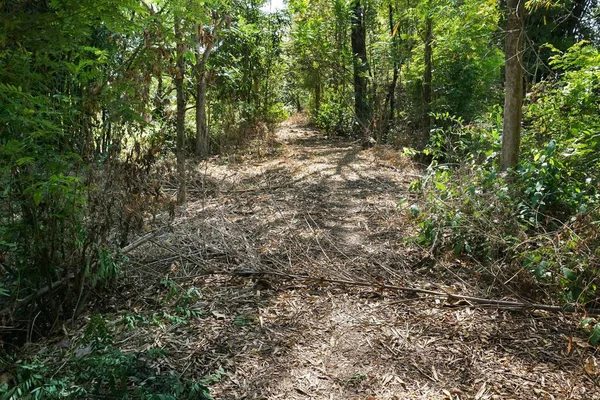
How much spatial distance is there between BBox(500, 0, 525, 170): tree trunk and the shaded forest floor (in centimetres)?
126

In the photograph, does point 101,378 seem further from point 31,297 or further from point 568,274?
point 568,274

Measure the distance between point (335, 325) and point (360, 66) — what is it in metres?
10.1

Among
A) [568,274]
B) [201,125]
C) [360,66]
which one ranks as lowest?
[568,274]

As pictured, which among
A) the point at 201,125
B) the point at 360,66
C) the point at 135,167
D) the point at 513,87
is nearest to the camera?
the point at 135,167

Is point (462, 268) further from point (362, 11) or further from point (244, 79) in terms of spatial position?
point (362, 11)

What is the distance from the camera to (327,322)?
290cm

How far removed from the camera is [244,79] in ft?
37.1

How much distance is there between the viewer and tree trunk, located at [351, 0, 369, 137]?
11.8m

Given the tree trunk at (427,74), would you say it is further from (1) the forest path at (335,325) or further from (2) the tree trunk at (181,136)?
(2) the tree trunk at (181,136)

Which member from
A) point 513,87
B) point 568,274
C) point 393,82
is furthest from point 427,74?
point 568,274

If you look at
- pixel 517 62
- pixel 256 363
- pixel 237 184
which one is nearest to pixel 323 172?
pixel 237 184

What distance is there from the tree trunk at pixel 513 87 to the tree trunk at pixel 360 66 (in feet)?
25.3

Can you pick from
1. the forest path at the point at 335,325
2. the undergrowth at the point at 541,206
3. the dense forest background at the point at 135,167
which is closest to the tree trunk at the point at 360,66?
the dense forest background at the point at 135,167

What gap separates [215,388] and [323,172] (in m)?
5.83
